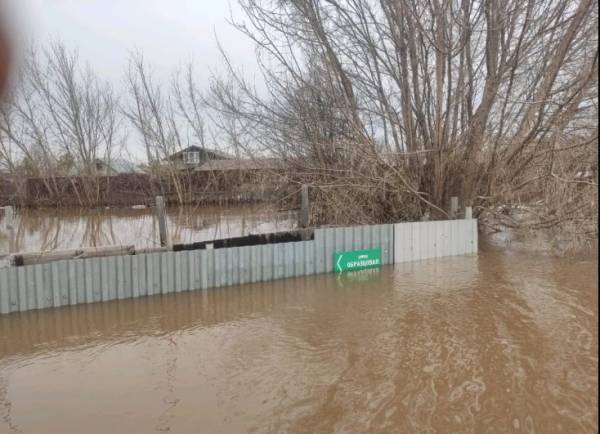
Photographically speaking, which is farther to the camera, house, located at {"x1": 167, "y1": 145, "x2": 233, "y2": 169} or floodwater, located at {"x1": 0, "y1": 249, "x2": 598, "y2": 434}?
house, located at {"x1": 167, "y1": 145, "x2": 233, "y2": 169}

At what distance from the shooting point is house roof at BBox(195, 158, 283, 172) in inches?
670

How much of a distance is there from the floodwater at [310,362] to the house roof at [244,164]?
31.2 ft

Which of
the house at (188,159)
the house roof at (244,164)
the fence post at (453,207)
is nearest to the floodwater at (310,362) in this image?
the fence post at (453,207)

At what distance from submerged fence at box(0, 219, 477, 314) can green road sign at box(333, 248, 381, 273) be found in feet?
Result: 0.38

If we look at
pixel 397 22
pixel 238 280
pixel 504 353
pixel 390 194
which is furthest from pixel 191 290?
pixel 397 22

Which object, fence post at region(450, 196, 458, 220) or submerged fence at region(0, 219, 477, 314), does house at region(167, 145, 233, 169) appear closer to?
fence post at region(450, 196, 458, 220)

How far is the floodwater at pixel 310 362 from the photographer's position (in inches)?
152

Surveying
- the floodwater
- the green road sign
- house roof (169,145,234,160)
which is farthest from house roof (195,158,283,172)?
the floodwater

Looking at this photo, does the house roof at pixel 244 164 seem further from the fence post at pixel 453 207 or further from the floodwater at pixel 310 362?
the floodwater at pixel 310 362

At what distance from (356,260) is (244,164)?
1698 centimetres

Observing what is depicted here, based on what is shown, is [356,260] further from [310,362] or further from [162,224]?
[310,362]

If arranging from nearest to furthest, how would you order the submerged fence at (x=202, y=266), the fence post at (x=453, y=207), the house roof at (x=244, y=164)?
the submerged fence at (x=202, y=266)
the fence post at (x=453, y=207)
the house roof at (x=244, y=164)

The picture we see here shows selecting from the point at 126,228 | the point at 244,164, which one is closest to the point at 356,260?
the point at 126,228

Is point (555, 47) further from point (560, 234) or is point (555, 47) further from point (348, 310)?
point (348, 310)
